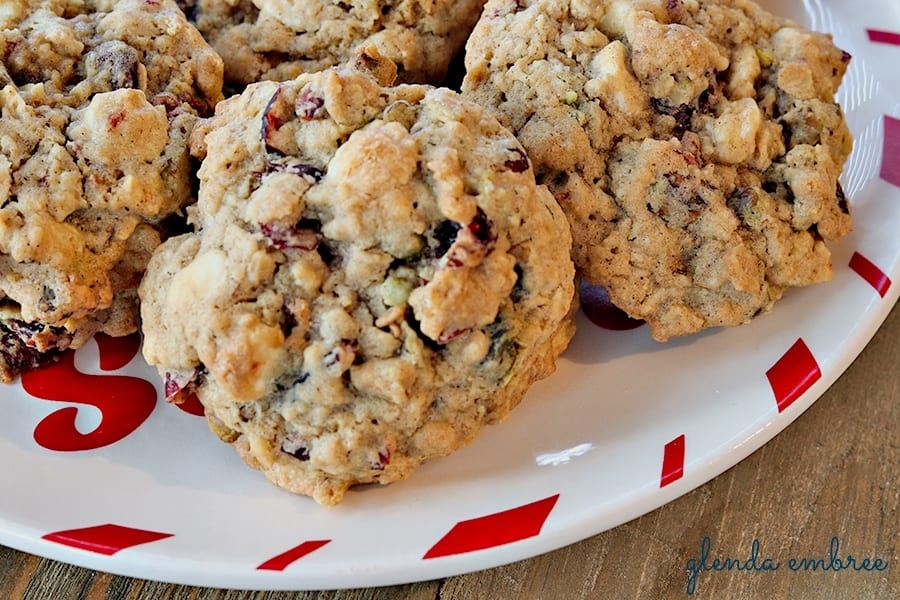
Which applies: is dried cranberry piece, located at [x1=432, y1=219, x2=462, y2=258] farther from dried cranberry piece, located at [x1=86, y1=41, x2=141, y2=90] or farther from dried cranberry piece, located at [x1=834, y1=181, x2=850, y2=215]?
dried cranberry piece, located at [x1=834, y1=181, x2=850, y2=215]

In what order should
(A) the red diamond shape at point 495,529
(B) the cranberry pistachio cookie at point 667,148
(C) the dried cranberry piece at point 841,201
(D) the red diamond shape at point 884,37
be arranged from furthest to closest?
(D) the red diamond shape at point 884,37
(C) the dried cranberry piece at point 841,201
(B) the cranberry pistachio cookie at point 667,148
(A) the red diamond shape at point 495,529

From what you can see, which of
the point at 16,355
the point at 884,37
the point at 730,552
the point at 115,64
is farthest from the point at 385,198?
the point at 884,37

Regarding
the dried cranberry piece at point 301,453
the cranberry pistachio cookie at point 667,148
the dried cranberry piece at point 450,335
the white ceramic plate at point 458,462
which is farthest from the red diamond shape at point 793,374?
the dried cranberry piece at point 301,453

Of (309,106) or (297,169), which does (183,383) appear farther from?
(309,106)

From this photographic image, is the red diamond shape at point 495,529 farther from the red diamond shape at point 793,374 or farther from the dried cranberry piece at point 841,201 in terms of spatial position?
Answer: the dried cranberry piece at point 841,201

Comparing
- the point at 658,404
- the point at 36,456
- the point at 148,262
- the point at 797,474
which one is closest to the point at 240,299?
the point at 148,262

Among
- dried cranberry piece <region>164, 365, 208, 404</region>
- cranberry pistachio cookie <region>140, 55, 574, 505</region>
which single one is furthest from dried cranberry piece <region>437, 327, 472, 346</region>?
dried cranberry piece <region>164, 365, 208, 404</region>

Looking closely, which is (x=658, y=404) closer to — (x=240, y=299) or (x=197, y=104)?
(x=240, y=299)
